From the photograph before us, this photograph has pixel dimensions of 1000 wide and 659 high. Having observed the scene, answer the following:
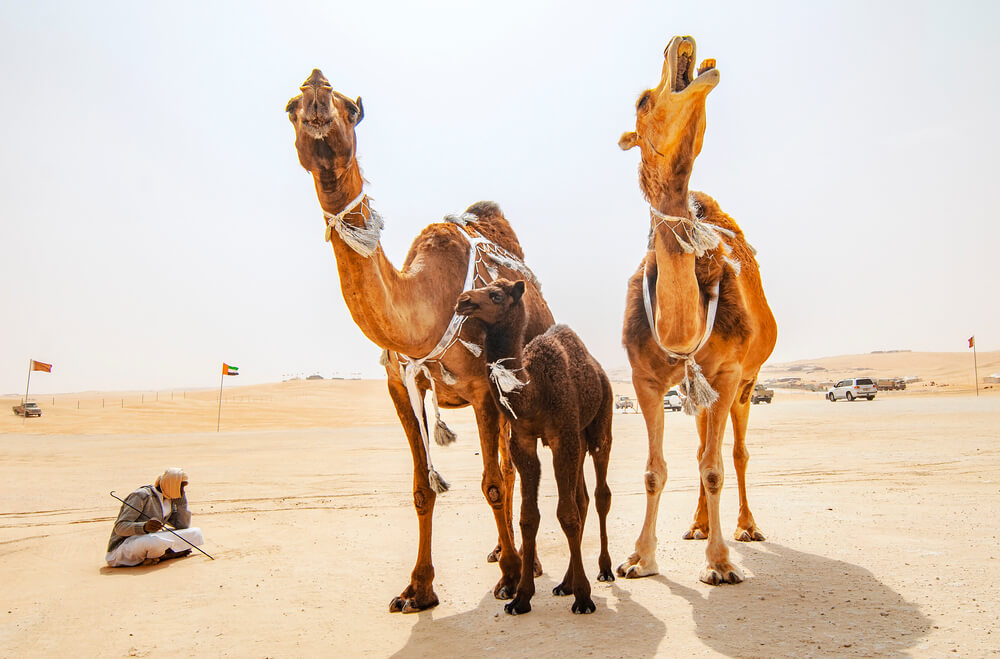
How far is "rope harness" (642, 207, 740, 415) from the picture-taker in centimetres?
532

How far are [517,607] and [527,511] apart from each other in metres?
0.65

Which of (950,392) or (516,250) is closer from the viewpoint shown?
(516,250)

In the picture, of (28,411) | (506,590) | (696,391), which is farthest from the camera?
(28,411)

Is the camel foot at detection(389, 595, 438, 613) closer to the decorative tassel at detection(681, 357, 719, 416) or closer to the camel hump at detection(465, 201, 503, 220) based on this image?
the decorative tassel at detection(681, 357, 719, 416)

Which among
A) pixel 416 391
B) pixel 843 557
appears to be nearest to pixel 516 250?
pixel 416 391

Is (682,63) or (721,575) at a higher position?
(682,63)

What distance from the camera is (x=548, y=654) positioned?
161 inches

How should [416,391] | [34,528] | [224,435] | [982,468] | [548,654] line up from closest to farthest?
[548,654], [416,391], [34,528], [982,468], [224,435]

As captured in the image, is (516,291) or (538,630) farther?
(516,291)

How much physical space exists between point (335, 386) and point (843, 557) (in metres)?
65.0

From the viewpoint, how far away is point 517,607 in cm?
484

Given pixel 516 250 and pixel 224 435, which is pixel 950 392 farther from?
pixel 516 250

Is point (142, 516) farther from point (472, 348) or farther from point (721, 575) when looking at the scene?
point (721, 575)

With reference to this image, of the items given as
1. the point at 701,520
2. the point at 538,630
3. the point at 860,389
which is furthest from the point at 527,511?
the point at 860,389
